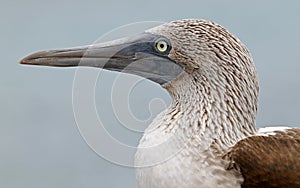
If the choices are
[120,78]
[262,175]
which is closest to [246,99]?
[262,175]

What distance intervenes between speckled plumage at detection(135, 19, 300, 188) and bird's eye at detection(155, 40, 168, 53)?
3 centimetres

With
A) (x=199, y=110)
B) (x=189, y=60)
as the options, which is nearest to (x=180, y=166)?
(x=199, y=110)

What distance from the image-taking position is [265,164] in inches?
145

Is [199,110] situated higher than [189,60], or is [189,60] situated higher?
[189,60]

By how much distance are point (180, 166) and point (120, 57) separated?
0.56 m

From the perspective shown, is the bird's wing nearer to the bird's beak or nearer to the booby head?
the booby head

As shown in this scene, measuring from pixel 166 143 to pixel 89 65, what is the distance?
49 centimetres

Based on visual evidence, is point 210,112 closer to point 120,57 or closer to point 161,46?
point 161,46

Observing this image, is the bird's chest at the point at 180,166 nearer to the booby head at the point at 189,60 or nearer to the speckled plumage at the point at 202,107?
the speckled plumage at the point at 202,107

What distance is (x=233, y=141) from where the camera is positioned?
3.86 metres

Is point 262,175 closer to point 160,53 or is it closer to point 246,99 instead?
point 246,99

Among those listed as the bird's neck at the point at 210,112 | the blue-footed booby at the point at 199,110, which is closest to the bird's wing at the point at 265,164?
the blue-footed booby at the point at 199,110

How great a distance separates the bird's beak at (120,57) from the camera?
12.8ft

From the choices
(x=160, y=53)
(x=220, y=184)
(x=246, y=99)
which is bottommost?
(x=220, y=184)
